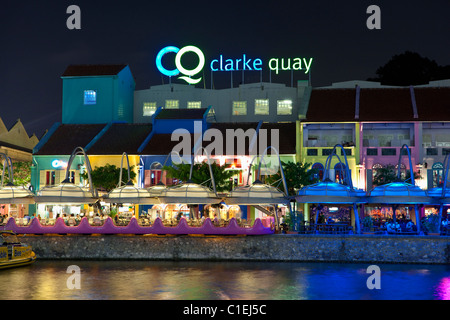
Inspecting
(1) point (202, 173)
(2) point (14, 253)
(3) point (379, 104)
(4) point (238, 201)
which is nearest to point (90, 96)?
(1) point (202, 173)

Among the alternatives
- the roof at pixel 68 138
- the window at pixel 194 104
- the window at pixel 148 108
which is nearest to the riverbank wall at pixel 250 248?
the roof at pixel 68 138

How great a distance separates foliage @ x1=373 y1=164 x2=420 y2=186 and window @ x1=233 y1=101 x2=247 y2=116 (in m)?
16.1

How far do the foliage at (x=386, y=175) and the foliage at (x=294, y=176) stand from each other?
5.73 meters

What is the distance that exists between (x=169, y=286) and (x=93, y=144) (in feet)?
92.6

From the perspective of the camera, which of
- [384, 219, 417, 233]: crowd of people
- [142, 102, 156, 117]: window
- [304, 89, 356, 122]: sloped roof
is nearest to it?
[384, 219, 417, 233]: crowd of people

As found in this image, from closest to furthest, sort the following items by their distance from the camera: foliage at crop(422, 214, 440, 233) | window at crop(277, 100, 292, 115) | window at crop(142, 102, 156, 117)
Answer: foliage at crop(422, 214, 440, 233) < window at crop(277, 100, 292, 115) < window at crop(142, 102, 156, 117)

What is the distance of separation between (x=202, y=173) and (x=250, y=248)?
33.4ft

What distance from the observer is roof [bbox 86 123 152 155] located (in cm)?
5953

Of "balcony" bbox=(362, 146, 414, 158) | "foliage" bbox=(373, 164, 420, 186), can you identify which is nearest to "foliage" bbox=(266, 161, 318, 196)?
"foliage" bbox=(373, 164, 420, 186)

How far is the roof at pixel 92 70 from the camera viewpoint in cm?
6694

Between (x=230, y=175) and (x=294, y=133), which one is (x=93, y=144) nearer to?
(x=230, y=175)

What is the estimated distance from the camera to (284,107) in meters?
66.4

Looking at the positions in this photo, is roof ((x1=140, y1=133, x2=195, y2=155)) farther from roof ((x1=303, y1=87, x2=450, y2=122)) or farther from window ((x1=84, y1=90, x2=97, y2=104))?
roof ((x1=303, y1=87, x2=450, y2=122))
